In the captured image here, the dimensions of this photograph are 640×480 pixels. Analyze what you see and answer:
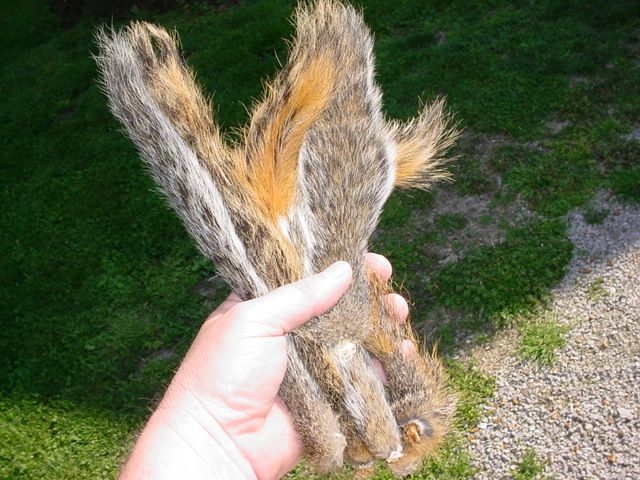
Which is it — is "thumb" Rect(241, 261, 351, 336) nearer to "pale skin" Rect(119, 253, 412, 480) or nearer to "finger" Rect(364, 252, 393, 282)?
"pale skin" Rect(119, 253, 412, 480)

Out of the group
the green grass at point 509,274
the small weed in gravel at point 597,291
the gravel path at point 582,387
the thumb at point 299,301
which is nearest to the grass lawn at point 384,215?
the green grass at point 509,274

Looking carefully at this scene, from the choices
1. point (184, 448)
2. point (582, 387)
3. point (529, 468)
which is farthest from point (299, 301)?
point (582, 387)

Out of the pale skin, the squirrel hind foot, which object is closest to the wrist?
the pale skin

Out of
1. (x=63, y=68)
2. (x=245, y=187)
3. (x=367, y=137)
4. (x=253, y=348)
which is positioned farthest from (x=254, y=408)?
(x=63, y=68)

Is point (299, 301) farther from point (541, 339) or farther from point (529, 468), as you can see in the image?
point (541, 339)

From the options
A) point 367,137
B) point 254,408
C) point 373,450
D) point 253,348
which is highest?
point 367,137

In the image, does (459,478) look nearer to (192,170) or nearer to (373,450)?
(373,450)
